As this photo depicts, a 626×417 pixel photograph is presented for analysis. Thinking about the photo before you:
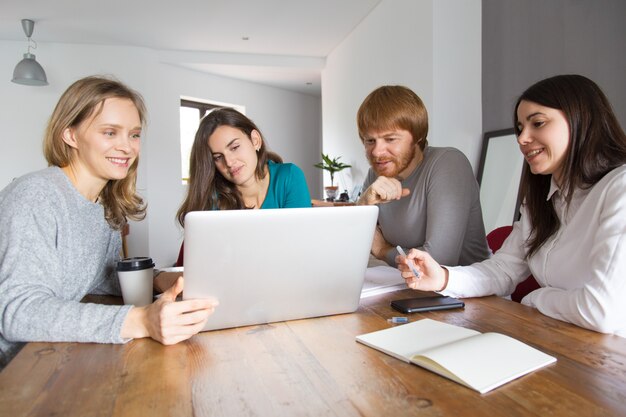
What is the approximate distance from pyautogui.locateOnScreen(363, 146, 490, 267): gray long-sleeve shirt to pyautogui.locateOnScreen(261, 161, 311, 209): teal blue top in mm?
417

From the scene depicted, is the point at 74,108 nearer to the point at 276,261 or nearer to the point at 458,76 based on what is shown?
the point at 276,261

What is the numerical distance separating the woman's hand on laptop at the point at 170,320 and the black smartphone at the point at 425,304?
44 cm

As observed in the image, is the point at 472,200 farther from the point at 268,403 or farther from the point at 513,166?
the point at 513,166

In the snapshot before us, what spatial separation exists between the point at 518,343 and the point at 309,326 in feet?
1.35

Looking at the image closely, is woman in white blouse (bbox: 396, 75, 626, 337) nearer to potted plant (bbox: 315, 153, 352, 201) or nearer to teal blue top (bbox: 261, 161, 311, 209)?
teal blue top (bbox: 261, 161, 311, 209)

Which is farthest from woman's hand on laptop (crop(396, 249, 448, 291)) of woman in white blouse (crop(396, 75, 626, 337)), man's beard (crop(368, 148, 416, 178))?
man's beard (crop(368, 148, 416, 178))

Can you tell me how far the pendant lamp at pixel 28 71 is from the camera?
428 cm

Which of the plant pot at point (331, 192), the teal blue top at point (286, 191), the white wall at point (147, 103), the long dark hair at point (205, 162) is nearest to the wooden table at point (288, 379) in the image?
the long dark hair at point (205, 162)

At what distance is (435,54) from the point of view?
3406mm

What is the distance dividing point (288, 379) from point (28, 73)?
4.78 meters

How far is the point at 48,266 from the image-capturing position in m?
0.99

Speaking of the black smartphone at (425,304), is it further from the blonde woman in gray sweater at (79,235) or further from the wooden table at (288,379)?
the blonde woman in gray sweater at (79,235)

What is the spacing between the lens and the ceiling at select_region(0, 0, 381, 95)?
14.0ft

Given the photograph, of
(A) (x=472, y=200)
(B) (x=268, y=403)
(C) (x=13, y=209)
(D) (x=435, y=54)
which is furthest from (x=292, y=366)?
(D) (x=435, y=54)
